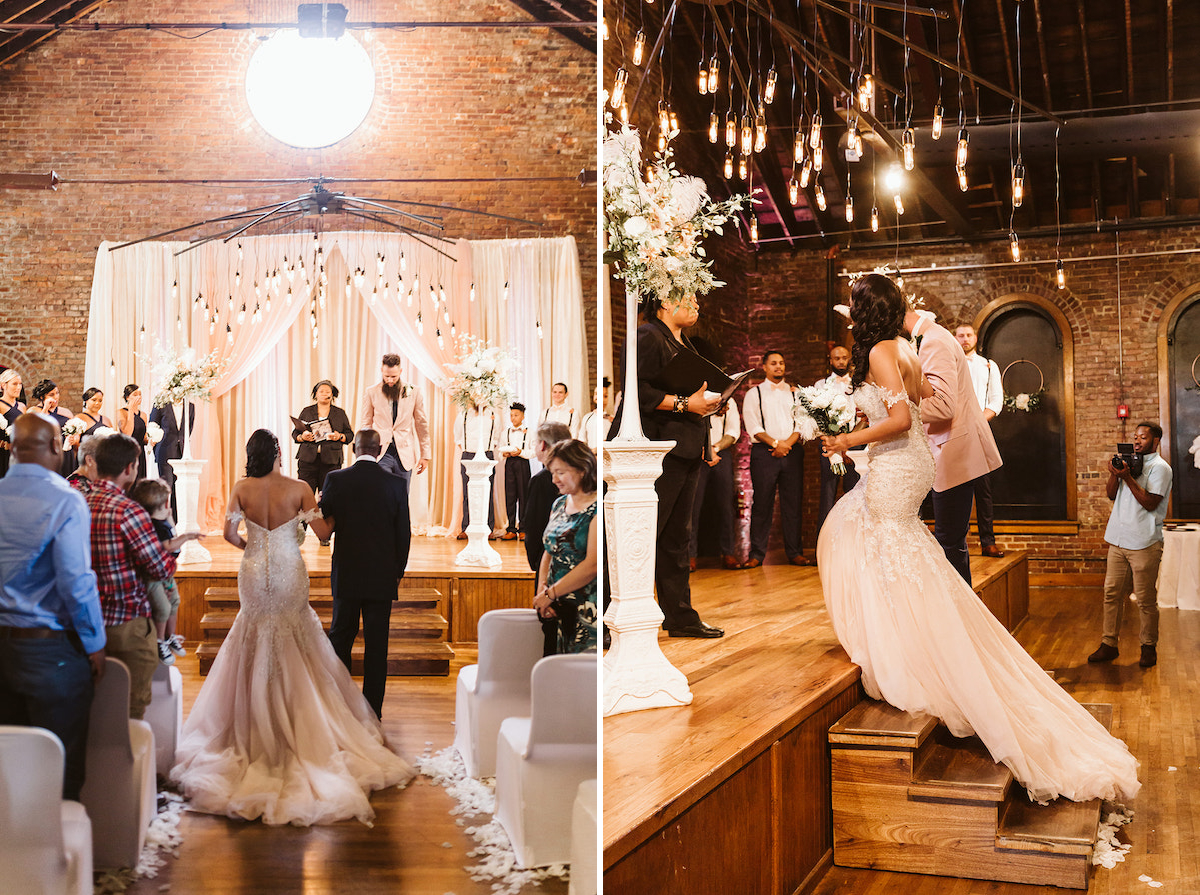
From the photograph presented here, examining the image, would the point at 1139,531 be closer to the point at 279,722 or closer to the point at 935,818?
the point at 935,818

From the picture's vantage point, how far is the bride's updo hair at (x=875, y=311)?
10.2ft

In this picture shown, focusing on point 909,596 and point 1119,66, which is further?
point 1119,66

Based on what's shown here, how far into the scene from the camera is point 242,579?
2.22ft

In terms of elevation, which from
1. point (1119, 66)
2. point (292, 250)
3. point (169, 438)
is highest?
point (1119, 66)

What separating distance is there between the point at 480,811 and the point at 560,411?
344 mm

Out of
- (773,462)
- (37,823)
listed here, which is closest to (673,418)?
(37,823)

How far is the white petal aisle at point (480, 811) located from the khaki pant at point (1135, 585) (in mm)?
4109

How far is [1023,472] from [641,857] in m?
5.36

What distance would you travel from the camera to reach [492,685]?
30.9 inches

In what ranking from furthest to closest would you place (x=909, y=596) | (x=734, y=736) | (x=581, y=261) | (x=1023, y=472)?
(x=1023, y=472), (x=909, y=596), (x=734, y=736), (x=581, y=261)

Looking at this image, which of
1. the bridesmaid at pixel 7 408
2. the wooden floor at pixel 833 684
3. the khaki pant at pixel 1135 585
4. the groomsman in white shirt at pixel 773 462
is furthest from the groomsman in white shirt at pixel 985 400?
the bridesmaid at pixel 7 408

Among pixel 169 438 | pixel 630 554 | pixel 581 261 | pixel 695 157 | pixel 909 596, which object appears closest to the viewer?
pixel 169 438

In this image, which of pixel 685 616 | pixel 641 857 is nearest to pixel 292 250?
pixel 641 857

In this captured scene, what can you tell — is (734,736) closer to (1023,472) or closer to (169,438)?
(169,438)
